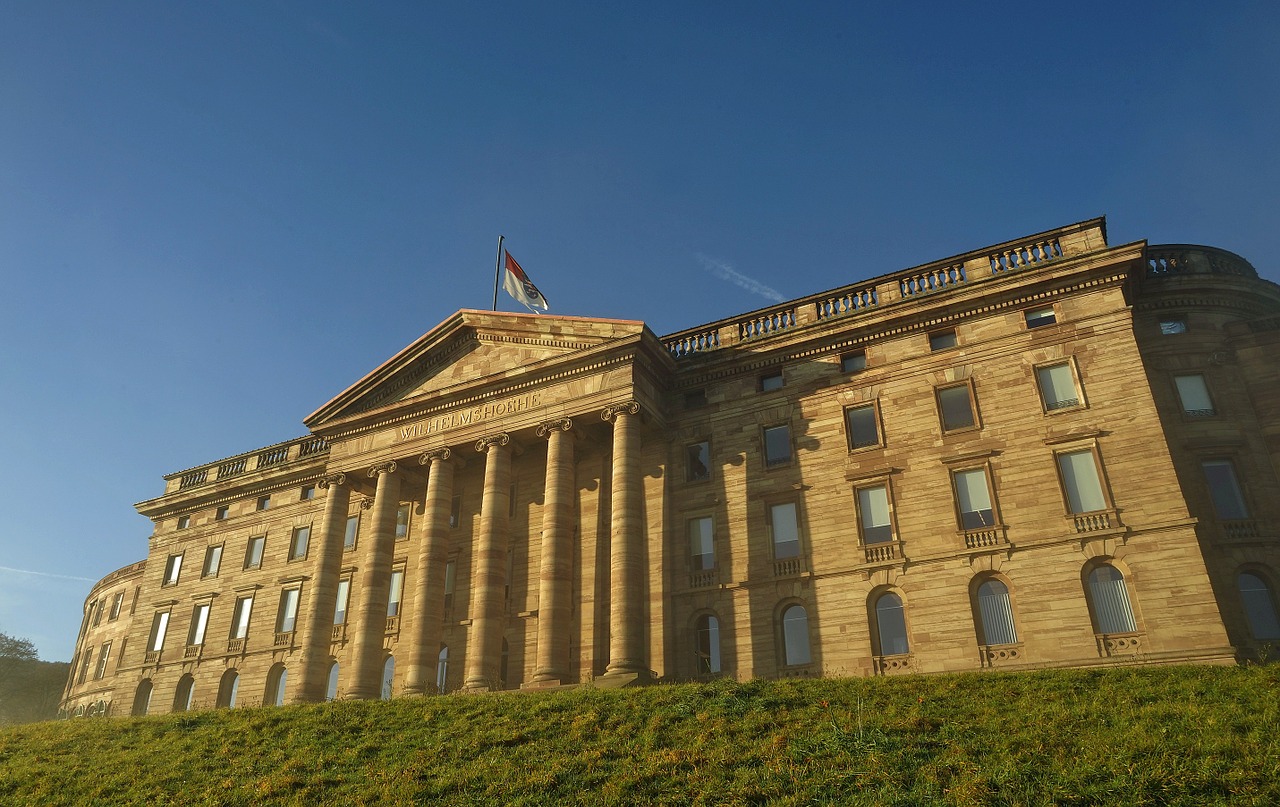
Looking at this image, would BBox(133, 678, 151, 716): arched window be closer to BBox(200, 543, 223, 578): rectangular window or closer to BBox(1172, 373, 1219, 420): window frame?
BBox(200, 543, 223, 578): rectangular window

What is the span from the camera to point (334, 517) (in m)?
40.4

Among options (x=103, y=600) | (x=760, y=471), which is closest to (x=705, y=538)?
(x=760, y=471)

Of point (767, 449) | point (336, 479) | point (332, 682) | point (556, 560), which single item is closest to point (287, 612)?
point (332, 682)

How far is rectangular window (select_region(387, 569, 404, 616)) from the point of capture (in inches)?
1591

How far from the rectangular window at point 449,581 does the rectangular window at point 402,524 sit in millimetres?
3597

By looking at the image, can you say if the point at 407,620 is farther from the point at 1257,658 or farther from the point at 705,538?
the point at 1257,658

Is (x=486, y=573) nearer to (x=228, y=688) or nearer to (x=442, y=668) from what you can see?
(x=442, y=668)

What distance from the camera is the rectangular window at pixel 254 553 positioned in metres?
47.5

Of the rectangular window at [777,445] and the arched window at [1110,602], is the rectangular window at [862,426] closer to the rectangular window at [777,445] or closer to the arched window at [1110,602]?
the rectangular window at [777,445]

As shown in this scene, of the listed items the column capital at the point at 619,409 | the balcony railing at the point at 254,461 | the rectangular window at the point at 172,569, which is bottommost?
the rectangular window at the point at 172,569

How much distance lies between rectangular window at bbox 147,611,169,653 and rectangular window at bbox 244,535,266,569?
6.33 metres

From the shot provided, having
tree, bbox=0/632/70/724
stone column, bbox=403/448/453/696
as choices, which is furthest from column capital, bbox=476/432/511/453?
tree, bbox=0/632/70/724

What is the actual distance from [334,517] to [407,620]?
19.6ft

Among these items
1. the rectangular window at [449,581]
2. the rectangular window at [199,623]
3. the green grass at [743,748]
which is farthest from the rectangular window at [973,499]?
the rectangular window at [199,623]
